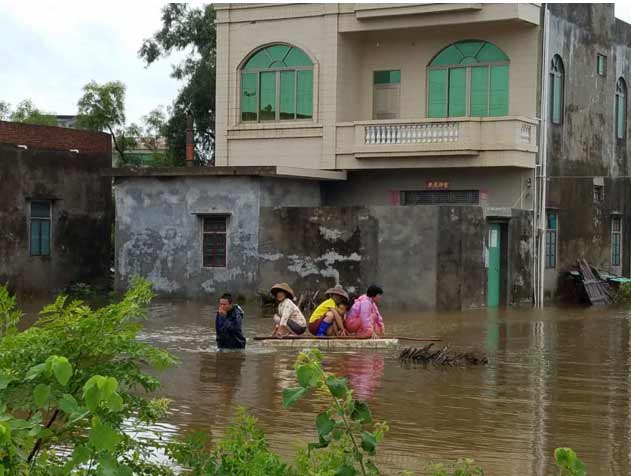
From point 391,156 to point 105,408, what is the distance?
814 inches

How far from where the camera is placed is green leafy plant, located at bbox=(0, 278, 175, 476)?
18.1 ft

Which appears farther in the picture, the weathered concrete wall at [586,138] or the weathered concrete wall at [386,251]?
the weathered concrete wall at [586,138]

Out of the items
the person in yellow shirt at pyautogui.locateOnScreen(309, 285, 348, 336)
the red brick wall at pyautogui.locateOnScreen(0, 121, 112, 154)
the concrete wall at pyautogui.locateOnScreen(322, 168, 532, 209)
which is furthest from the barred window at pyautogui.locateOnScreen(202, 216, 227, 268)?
the person in yellow shirt at pyautogui.locateOnScreen(309, 285, 348, 336)

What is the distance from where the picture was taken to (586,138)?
2817 centimetres

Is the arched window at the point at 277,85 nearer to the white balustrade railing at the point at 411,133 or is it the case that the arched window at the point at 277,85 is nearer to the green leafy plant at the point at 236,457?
the white balustrade railing at the point at 411,133

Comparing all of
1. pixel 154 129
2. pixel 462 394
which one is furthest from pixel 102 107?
pixel 462 394

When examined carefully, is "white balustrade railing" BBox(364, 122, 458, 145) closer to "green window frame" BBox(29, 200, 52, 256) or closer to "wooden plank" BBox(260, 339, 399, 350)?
"green window frame" BBox(29, 200, 52, 256)

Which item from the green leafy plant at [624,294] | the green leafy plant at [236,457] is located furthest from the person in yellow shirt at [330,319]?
the green leafy plant at [624,294]

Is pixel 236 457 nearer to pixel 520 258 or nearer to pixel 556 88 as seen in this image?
pixel 520 258

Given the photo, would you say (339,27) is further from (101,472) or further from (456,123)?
(101,472)

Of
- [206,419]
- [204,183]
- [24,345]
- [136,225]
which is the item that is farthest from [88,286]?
[24,345]

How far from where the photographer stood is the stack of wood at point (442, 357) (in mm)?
15688

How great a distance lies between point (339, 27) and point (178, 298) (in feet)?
23.0

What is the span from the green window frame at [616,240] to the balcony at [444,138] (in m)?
5.78
